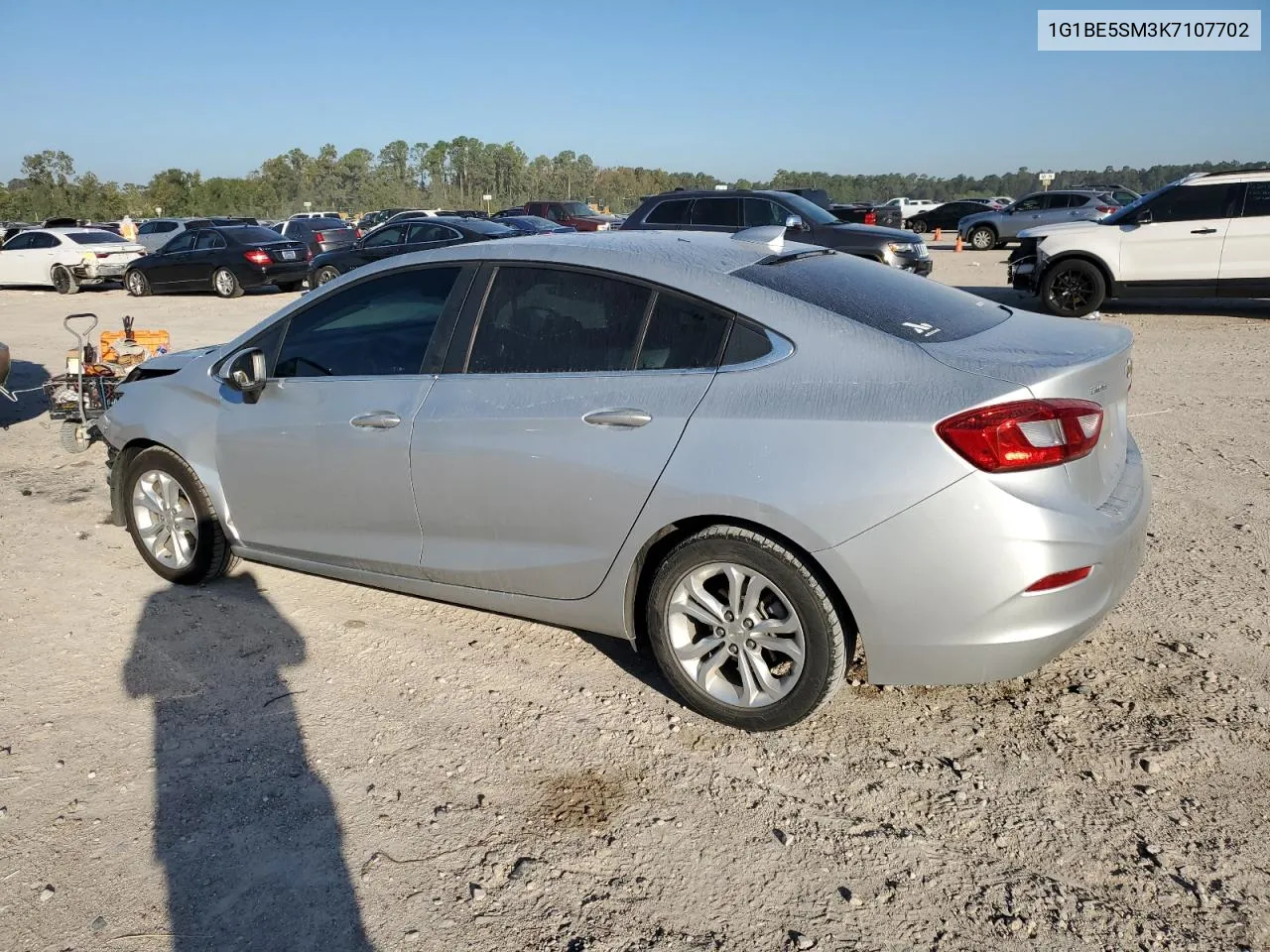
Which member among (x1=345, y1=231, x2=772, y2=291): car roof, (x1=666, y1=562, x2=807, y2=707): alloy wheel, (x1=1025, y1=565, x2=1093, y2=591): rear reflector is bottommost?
(x1=666, y1=562, x2=807, y2=707): alloy wheel

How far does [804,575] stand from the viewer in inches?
122

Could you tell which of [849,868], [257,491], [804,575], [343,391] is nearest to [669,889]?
[849,868]

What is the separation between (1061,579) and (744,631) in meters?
0.98

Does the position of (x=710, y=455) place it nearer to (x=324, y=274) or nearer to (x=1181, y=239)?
(x=1181, y=239)

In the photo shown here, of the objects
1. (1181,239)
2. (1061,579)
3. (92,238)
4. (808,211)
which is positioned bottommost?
(1061,579)

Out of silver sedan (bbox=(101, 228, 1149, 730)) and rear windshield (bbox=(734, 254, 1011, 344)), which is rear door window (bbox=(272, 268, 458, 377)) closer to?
silver sedan (bbox=(101, 228, 1149, 730))

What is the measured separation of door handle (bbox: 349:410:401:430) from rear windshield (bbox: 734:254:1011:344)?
4.72ft

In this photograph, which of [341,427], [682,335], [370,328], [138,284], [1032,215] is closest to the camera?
[682,335]

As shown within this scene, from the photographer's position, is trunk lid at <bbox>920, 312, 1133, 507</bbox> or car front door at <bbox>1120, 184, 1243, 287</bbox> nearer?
trunk lid at <bbox>920, 312, 1133, 507</bbox>

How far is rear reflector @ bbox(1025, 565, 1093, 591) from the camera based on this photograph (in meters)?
2.93

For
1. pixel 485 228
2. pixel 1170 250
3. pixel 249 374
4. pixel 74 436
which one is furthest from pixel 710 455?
pixel 485 228

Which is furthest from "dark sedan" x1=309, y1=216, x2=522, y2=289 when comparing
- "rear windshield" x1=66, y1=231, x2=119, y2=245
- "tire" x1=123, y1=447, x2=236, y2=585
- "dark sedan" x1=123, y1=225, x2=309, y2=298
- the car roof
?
the car roof

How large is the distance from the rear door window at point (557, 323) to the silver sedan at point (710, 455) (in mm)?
11

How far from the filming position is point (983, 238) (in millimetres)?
30859
